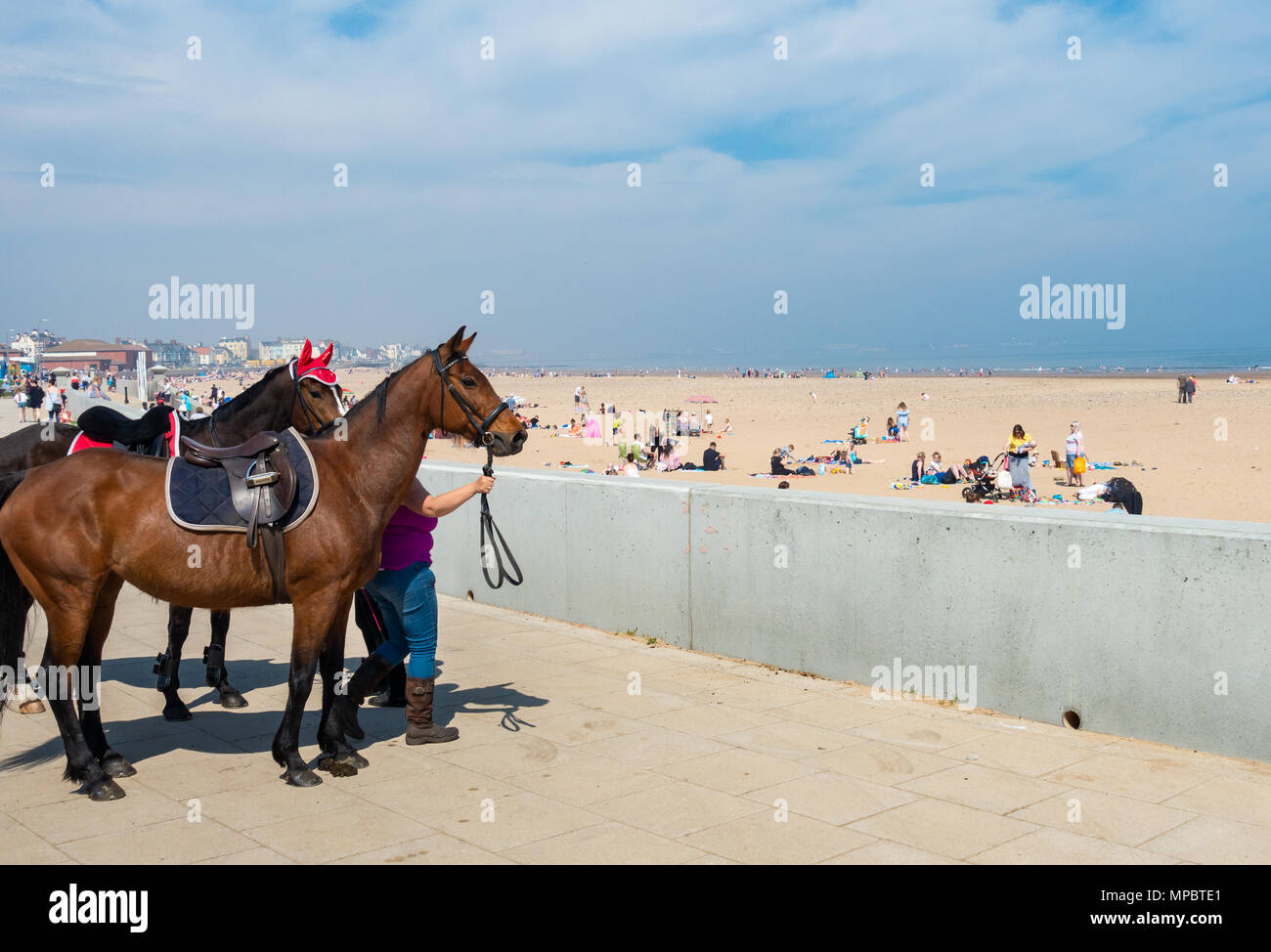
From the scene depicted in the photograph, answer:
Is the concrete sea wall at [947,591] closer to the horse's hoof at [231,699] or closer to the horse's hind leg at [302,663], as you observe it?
the horse's hoof at [231,699]

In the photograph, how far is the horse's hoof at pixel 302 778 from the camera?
562cm

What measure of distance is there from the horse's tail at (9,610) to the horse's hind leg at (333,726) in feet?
5.42

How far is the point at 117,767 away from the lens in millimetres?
5812

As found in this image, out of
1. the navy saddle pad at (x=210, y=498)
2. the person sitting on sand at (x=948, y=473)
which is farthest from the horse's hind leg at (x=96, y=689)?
the person sitting on sand at (x=948, y=473)

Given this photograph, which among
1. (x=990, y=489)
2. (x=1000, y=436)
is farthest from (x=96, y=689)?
(x=1000, y=436)

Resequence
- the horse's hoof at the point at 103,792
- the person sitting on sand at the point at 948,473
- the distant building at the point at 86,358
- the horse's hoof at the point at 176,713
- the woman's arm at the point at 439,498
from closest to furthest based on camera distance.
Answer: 1. the horse's hoof at the point at 103,792
2. the woman's arm at the point at 439,498
3. the horse's hoof at the point at 176,713
4. the person sitting on sand at the point at 948,473
5. the distant building at the point at 86,358

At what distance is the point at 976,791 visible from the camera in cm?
539

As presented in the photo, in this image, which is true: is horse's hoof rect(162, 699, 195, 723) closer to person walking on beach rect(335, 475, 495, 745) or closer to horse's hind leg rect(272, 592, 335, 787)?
person walking on beach rect(335, 475, 495, 745)

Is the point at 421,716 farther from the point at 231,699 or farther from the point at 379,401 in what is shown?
the point at 379,401

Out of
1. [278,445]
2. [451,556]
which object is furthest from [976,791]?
[451,556]

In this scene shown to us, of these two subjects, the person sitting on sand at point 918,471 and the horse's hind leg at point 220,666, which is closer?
the horse's hind leg at point 220,666

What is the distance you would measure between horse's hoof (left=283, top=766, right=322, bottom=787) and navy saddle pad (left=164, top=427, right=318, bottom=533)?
125cm
